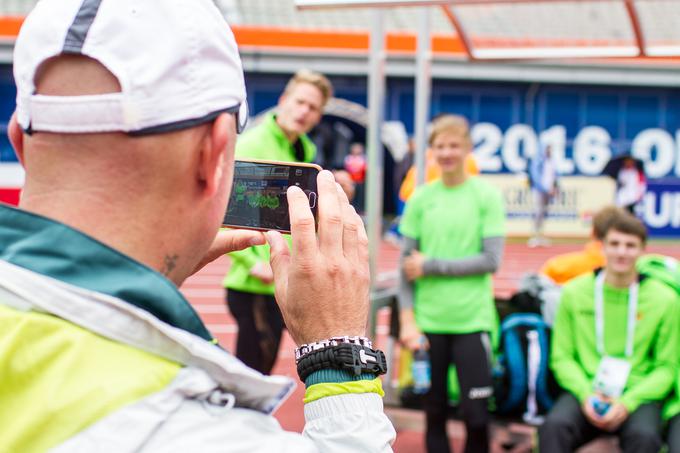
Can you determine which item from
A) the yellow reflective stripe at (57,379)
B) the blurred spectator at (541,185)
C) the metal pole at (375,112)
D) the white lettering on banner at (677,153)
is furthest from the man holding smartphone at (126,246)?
the white lettering on banner at (677,153)

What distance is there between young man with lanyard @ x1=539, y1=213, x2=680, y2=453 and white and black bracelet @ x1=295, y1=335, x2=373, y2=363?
9.95 feet

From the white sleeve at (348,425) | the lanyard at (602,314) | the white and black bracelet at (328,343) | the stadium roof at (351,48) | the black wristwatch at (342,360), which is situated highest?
the stadium roof at (351,48)

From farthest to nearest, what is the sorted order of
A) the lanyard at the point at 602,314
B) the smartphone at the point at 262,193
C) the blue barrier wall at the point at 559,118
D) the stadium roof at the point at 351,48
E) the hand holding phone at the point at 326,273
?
the blue barrier wall at the point at 559,118 → the stadium roof at the point at 351,48 → the lanyard at the point at 602,314 → the smartphone at the point at 262,193 → the hand holding phone at the point at 326,273

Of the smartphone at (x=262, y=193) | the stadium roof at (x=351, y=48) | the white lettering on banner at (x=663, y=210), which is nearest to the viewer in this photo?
the smartphone at (x=262, y=193)

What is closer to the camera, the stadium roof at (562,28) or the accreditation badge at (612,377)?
the accreditation badge at (612,377)

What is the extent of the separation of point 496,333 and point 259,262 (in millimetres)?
1420

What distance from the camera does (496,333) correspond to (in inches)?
179

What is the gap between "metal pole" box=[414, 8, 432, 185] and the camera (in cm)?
516

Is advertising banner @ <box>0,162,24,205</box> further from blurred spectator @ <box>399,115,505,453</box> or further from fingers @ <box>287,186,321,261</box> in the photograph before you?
blurred spectator @ <box>399,115,505,453</box>

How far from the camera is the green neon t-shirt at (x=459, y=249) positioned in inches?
164

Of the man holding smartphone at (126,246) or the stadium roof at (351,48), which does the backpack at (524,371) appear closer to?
the man holding smartphone at (126,246)

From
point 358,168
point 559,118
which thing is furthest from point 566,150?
point 358,168

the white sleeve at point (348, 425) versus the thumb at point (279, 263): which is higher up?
the thumb at point (279, 263)

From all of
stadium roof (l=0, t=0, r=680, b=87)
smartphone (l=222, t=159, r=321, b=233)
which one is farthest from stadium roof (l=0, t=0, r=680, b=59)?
stadium roof (l=0, t=0, r=680, b=87)
